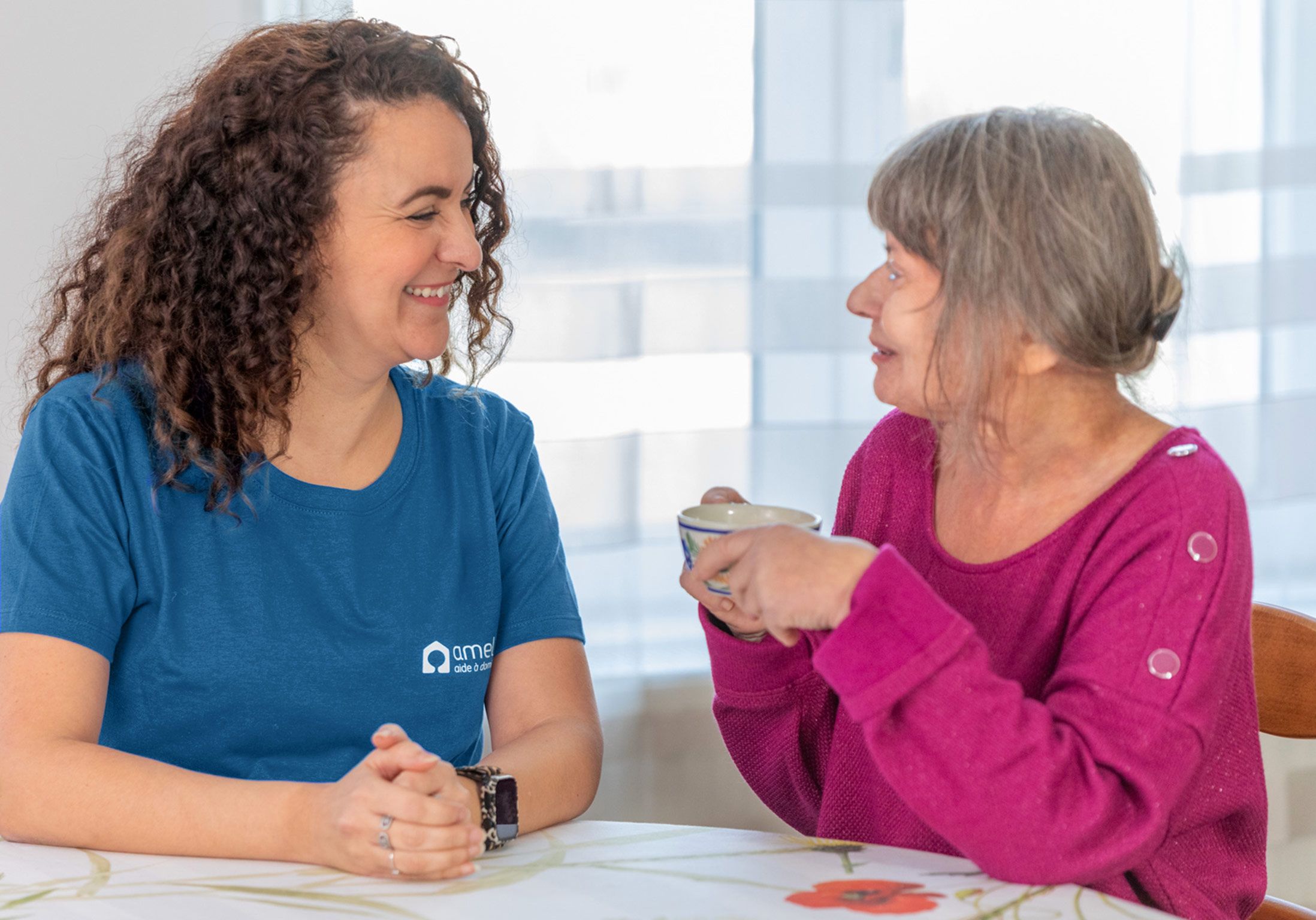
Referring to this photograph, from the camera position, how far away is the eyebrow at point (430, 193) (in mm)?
1396

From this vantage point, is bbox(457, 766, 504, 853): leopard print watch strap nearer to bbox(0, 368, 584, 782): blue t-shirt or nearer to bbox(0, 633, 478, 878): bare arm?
bbox(0, 633, 478, 878): bare arm

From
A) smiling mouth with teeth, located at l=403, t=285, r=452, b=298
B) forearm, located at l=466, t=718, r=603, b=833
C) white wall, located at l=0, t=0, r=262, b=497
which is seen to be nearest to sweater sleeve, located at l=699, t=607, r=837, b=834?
forearm, located at l=466, t=718, r=603, b=833

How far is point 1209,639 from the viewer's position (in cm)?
105

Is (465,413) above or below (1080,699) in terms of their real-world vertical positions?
above

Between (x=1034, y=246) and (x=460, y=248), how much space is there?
2.14ft


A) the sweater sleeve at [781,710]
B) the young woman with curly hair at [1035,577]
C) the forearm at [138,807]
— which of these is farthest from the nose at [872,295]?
the forearm at [138,807]

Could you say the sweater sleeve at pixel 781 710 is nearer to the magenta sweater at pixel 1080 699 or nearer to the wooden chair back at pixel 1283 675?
the magenta sweater at pixel 1080 699

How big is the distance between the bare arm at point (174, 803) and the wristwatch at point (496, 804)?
6cm

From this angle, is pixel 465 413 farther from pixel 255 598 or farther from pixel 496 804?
pixel 496 804

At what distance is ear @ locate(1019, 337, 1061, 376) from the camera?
113cm


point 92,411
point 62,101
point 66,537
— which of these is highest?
point 62,101

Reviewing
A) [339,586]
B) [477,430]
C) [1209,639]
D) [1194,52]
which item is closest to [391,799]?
[339,586]

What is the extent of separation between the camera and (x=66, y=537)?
4.09ft

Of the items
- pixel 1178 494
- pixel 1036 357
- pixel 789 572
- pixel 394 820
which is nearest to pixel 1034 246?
pixel 1036 357
